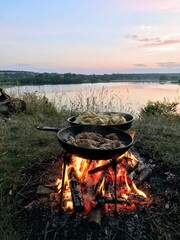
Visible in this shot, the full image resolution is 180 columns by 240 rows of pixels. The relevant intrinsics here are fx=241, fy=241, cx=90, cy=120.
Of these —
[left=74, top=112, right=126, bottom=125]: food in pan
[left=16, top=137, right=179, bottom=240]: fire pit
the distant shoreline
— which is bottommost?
[left=16, top=137, right=179, bottom=240]: fire pit

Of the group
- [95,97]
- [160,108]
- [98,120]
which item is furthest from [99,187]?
[160,108]

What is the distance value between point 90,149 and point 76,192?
1.94 ft

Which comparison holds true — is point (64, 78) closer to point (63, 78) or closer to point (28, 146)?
point (63, 78)

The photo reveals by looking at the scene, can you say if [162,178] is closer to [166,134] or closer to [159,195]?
[159,195]

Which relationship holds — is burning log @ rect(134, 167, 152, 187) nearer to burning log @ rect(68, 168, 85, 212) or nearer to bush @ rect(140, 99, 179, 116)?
burning log @ rect(68, 168, 85, 212)

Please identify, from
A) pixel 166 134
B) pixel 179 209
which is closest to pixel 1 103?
pixel 166 134

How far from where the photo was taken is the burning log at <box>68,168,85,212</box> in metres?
2.09

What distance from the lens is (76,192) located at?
2.21 meters

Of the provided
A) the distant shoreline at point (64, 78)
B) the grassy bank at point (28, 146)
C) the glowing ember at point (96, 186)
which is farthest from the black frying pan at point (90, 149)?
the distant shoreline at point (64, 78)

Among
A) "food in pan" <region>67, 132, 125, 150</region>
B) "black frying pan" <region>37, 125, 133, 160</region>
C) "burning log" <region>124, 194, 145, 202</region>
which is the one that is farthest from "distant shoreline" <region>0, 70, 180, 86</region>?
"burning log" <region>124, 194, 145, 202</region>

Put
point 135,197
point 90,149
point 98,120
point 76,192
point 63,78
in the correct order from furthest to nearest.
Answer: point 63,78 < point 98,120 < point 135,197 < point 76,192 < point 90,149

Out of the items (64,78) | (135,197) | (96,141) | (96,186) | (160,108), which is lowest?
(160,108)

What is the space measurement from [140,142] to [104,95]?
3.74m

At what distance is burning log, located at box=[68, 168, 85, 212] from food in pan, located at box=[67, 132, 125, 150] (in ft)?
1.44
